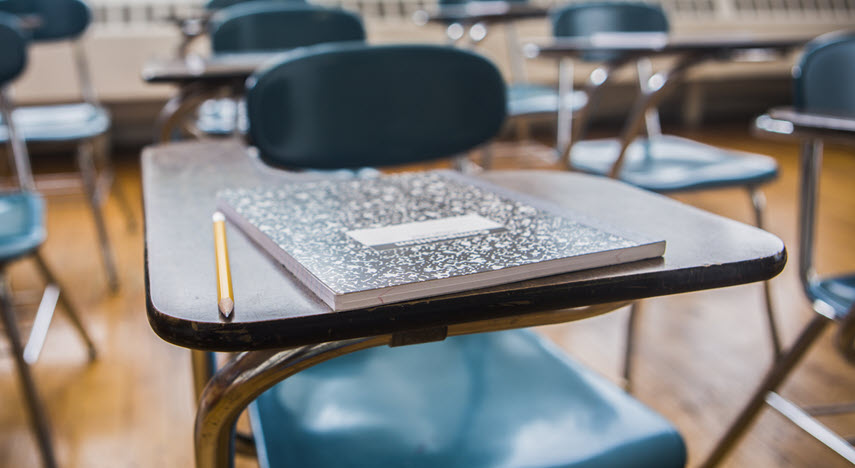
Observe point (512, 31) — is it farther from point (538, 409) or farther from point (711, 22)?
point (538, 409)

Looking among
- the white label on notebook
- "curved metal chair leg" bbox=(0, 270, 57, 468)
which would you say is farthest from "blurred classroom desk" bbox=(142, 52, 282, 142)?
the white label on notebook

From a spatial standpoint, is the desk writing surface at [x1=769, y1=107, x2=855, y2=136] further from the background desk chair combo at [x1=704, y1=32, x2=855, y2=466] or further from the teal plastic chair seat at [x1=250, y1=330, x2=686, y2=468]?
the teal plastic chair seat at [x1=250, y1=330, x2=686, y2=468]

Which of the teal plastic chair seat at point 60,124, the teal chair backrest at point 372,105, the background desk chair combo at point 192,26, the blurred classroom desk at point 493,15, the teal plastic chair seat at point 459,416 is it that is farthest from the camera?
the blurred classroom desk at point 493,15

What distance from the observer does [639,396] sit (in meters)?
1.69

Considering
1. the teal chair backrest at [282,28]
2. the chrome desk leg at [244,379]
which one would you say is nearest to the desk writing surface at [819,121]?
the chrome desk leg at [244,379]

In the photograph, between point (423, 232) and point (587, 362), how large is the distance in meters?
1.46

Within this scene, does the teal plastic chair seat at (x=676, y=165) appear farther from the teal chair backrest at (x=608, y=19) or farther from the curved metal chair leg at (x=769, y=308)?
the teal chair backrest at (x=608, y=19)

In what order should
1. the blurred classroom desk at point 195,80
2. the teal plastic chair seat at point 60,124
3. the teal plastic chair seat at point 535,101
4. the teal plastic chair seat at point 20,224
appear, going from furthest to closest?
the teal plastic chair seat at point 535,101 → the teal plastic chair seat at point 60,124 → the blurred classroom desk at point 195,80 → the teal plastic chair seat at point 20,224

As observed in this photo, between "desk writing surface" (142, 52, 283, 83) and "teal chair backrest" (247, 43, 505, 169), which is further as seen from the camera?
"desk writing surface" (142, 52, 283, 83)

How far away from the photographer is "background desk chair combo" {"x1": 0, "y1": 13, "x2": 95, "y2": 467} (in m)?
1.37

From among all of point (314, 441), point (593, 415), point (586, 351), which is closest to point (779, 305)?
point (586, 351)

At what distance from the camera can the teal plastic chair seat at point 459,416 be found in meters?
0.65

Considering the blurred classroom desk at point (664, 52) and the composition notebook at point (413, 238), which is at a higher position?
the composition notebook at point (413, 238)

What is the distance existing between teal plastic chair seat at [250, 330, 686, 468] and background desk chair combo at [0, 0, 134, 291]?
6.16 ft
